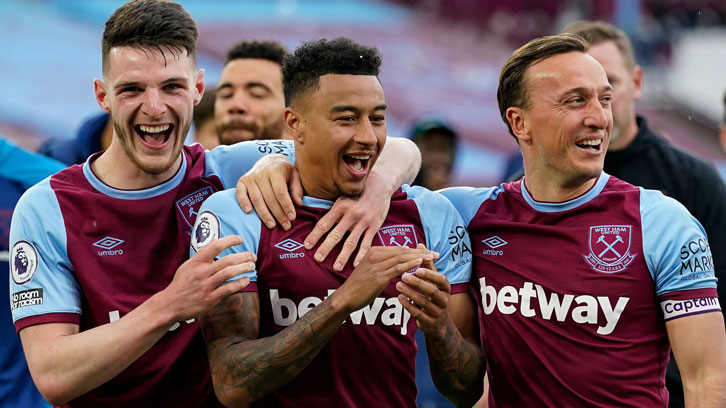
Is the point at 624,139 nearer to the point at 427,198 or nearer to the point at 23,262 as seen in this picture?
the point at 427,198

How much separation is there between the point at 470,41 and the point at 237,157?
924cm

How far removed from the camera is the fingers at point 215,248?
338 cm

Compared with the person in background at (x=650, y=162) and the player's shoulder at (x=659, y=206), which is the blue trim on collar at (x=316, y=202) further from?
the person in background at (x=650, y=162)

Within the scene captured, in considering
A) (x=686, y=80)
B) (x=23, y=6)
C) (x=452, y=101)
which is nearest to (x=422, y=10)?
(x=452, y=101)

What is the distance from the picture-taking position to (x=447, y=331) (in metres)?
3.67

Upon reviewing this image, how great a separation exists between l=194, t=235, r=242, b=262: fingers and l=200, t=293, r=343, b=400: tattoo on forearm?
1.02 feet

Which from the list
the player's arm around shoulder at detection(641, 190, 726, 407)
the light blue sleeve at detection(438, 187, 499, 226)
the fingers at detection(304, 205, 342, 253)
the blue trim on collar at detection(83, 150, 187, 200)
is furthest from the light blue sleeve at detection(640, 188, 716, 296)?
the blue trim on collar at detection(83, 150, 187, 200)

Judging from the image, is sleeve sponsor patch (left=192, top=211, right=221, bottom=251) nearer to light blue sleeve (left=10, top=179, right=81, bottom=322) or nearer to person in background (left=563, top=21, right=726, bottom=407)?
light blue sleeve (left=10, top=179, right=81, bottom=322)

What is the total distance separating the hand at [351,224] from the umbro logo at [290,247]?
0.12ft

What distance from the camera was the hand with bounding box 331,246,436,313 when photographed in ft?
11.0

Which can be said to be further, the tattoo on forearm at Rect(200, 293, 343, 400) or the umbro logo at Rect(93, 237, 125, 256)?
the umbro logo at Rect(93, 237, 125, 256)

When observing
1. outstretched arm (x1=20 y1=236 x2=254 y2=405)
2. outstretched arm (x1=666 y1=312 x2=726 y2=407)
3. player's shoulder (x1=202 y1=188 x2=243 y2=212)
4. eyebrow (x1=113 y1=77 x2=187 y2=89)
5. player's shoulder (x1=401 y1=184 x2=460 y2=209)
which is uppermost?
eyebrow (x1=113 y1=77 x2=187 y2=89)

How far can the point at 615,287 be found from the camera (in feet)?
12.3

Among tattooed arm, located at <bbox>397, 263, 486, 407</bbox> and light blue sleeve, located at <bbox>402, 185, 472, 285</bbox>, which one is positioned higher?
light blue sleeve, located at <bbox>402, 185, 472, 285</bbox>
